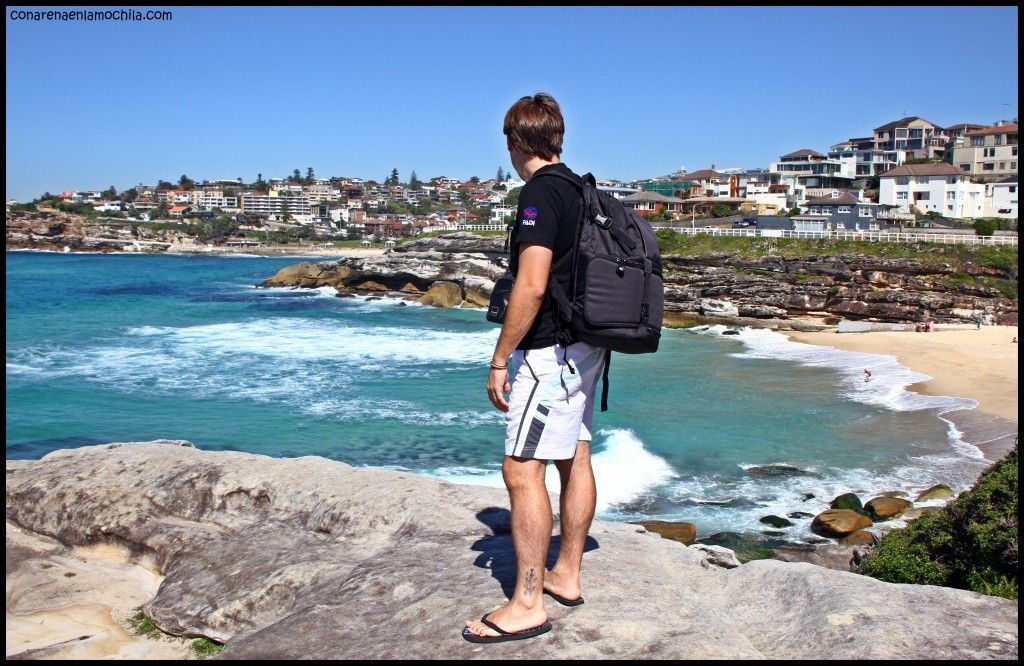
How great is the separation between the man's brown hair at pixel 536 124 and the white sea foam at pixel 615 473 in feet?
29.3

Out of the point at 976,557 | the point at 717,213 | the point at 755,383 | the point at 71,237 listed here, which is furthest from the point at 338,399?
the point at 71,237

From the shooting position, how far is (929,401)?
21.4m

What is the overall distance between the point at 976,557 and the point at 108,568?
5983 millimetres

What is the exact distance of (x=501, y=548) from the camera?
5.16 m

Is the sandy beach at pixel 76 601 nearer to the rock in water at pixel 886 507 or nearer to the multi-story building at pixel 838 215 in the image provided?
the rock in water at pixel 886 507

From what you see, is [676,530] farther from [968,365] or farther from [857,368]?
[968,365]

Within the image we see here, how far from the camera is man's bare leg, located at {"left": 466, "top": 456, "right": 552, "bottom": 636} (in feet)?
12.8

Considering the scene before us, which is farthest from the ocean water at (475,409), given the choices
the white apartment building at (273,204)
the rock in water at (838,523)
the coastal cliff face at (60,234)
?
the white apartment building at (273,204)

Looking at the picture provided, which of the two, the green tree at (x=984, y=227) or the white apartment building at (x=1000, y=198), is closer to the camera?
the green tree at (x=984, y=227)

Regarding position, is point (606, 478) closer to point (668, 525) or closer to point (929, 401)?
point (668, 525)

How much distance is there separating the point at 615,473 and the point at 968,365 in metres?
17.3

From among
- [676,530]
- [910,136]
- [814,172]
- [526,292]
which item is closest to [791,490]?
[676,530]

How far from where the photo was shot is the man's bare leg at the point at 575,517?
166 inches

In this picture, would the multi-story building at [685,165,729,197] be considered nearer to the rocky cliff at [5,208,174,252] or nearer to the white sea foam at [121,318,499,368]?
the white sea foam at [121,318,499,368]
